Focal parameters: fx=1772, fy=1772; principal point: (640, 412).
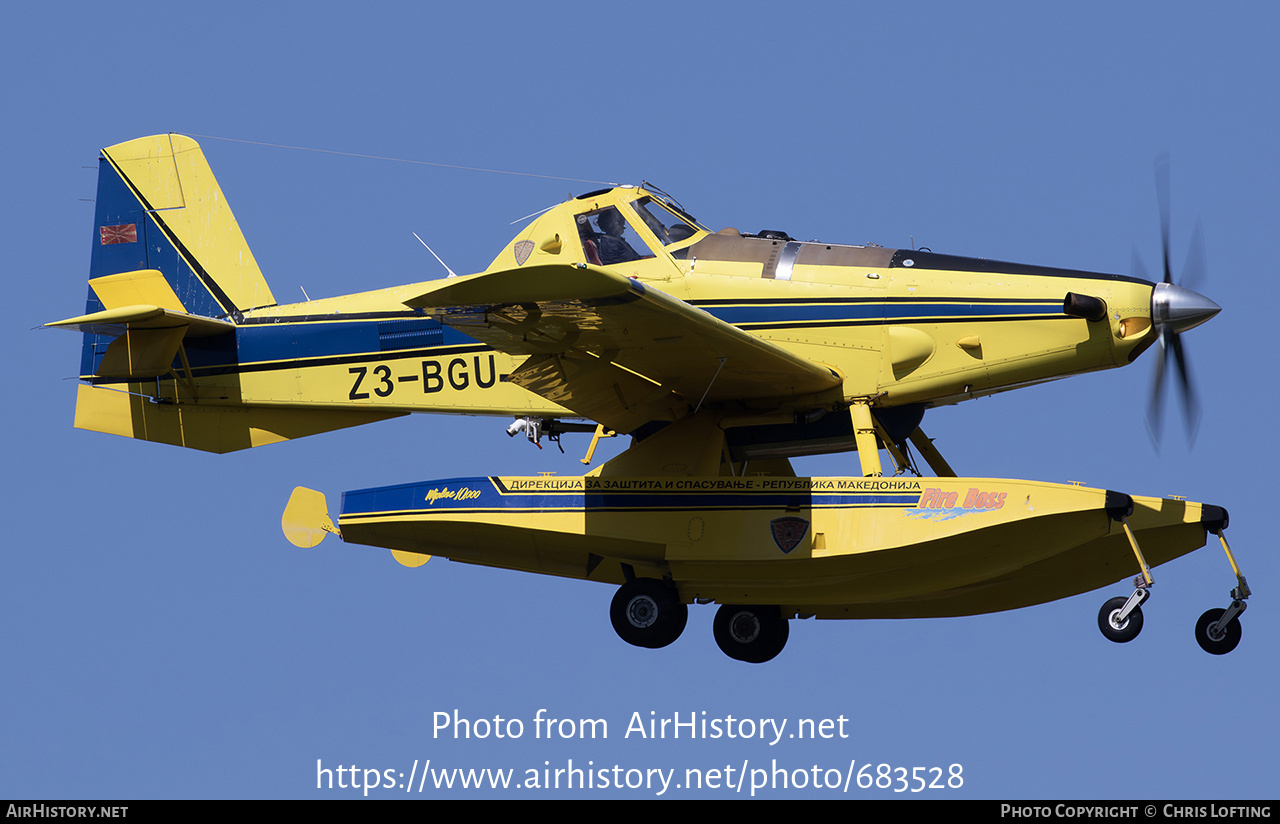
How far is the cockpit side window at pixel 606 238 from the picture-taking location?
18156mm

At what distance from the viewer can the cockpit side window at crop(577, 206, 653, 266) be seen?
715 inches

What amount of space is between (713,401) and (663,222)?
1915 millimetres

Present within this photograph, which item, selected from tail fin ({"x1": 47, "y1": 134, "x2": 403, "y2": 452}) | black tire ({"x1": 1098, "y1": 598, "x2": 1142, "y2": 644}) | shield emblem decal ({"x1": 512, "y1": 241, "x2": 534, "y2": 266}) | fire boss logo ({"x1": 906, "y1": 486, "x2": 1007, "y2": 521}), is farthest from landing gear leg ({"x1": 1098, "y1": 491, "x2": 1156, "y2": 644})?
tail fin ({"x1": 47, "y1": 134, "x2": 403, "y2": 452})

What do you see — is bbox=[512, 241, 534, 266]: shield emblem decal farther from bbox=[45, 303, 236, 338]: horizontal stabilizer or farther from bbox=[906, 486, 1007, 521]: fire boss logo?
bbox=[906, 486, 1007, 521]: fire boss logo

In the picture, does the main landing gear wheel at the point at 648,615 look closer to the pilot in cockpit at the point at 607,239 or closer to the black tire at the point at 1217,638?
the pilot in cockpit at the point at 607,239

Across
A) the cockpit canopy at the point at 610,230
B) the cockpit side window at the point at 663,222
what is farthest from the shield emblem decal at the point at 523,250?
the cockpit side window at the point at 663,222

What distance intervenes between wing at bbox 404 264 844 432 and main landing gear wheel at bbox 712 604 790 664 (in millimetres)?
2447

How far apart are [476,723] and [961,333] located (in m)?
5.96

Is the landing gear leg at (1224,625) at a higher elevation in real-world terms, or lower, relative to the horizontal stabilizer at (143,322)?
lower

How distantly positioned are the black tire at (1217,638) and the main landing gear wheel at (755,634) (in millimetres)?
4639

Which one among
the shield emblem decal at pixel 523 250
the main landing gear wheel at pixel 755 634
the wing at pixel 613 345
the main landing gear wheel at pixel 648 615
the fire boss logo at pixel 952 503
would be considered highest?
the shield emblem decal at pixel 523 250

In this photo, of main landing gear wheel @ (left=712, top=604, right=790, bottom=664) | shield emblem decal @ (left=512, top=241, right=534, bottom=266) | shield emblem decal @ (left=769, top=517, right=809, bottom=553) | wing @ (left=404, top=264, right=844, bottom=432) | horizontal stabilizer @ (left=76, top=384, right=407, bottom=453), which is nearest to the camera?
wing @ (left=404, top=264, right=844, bottom=432)

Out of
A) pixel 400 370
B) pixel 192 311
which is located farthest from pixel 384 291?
pixel 192 311

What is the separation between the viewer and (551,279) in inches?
568
